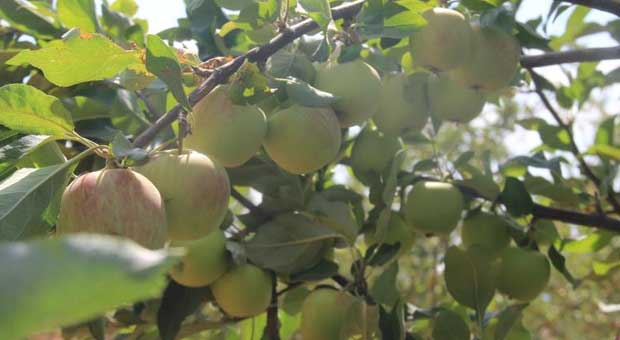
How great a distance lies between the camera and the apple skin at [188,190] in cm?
69

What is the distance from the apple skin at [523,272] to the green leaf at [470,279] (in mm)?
75

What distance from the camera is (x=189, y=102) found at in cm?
76

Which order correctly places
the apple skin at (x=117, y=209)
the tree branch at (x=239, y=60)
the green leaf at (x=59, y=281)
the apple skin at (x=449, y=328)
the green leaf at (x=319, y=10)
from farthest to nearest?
the apple skin at (x=449, y=328) → the green leaf at (x=319, y=10) → the tree branch at (x=239, y=60) → the apple skin at (x=117, y=209) → the green leaf at (x=59, y=281)

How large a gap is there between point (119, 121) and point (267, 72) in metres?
0.34

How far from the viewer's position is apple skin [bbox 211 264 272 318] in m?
1.09

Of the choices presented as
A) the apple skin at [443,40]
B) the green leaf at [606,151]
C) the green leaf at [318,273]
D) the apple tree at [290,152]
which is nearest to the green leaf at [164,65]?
the apple tree at [290,152]

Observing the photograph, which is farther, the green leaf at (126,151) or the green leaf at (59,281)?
the green leaf at (126,151)

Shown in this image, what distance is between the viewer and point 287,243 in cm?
114

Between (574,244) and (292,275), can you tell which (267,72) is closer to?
(292,275)

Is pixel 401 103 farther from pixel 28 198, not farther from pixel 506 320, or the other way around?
pixel 28 198

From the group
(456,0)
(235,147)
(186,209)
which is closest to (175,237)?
(186,209)

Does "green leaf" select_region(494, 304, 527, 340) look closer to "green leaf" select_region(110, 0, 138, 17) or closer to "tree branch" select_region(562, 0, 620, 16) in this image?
"tree branch" select_region(562, 0, 620, 16)

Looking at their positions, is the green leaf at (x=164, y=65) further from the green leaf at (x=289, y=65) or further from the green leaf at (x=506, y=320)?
the green leaf at (x=506, y=320)

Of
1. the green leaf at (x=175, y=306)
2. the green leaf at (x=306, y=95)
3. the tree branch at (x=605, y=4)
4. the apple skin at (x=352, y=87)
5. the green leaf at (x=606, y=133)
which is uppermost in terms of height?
the green leaf at (x=306, y=95)
